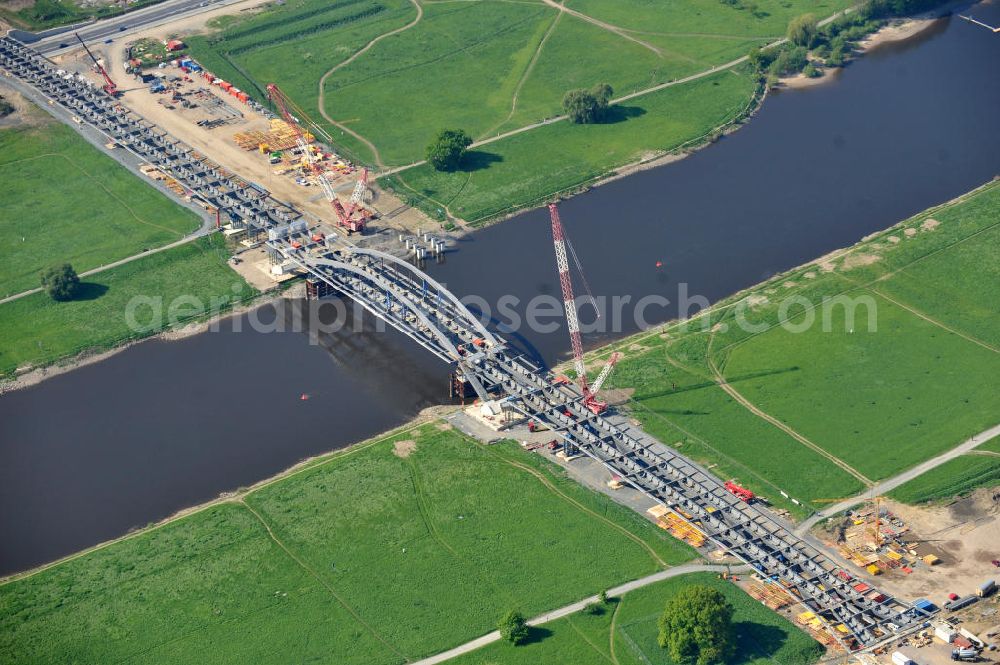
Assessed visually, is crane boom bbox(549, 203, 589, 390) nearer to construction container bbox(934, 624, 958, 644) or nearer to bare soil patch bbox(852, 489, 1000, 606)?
bare soil patch bbox(852, 489, 1000, 606)

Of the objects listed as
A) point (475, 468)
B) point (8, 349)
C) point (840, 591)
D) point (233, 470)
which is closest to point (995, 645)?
point (840, 591)

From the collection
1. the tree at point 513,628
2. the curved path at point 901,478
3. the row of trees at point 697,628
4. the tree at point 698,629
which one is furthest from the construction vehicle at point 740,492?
the tree at point 513,628

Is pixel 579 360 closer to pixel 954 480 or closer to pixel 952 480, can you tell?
pixel 952 480

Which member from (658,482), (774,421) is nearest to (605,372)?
(658,482)

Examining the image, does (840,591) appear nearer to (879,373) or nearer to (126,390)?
(879,373)

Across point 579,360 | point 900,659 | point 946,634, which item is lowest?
point 900,659

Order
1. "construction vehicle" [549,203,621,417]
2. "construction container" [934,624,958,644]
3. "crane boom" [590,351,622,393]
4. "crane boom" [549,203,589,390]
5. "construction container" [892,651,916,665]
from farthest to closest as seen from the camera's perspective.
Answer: "crane boom" [549,203,589,390] < "crane boom" [590,351,622,393] < "construction vehicle" [549,203,621,417] < "construction container" [934,624,958,644] < "construction container" [892,651,916,665]

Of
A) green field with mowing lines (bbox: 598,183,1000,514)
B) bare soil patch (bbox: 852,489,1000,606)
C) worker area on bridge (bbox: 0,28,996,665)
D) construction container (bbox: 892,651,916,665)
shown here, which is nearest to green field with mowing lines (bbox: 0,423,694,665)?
worker area on bridge (bbox: 0,28,996,665)

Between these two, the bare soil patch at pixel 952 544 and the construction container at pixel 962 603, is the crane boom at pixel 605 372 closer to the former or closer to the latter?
the bare soil patch at pixel 952 544
